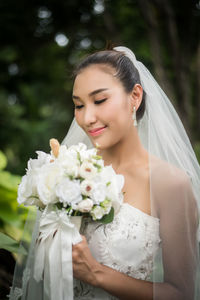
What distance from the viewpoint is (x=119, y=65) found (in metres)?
2.04

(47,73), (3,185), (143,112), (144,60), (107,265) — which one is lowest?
(107,265)

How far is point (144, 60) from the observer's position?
7.40m

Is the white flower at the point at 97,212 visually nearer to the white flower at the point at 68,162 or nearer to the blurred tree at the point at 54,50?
the white flower at the point at 68,162

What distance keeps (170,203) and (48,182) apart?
2.28 feet

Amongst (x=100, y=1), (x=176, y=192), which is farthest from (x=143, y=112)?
(x=100, y=1)

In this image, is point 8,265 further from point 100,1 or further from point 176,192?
point 100,1

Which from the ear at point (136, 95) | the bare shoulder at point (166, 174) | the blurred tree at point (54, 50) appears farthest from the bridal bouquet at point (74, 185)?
the blurred tree at point (54, 50)

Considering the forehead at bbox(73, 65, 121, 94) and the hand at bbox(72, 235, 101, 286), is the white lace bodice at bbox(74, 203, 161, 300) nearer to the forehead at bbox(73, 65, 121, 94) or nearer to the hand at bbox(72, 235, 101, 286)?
the hand at bbox(72, 235, 101, 286)

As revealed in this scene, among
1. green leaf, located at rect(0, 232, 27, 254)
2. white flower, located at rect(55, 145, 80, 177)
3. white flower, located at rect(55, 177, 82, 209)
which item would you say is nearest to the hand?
white flower, located at rect(55, 177, 82, 209)

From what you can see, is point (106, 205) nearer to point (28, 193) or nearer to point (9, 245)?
point (28, 193)

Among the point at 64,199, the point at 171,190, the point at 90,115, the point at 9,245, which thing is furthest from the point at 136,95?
the point at 9,245

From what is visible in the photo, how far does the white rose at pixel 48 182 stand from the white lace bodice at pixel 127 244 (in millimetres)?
431

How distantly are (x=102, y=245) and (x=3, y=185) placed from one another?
6.61ft

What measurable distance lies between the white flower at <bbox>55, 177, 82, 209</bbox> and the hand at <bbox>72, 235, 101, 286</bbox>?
26cm
